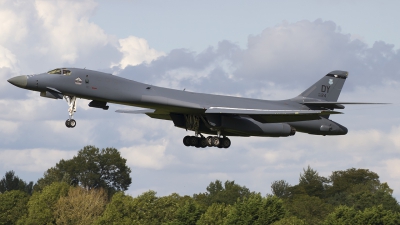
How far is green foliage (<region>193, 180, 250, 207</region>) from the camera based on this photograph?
122819 mm

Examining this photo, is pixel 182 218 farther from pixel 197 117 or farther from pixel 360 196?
pixel 197 117

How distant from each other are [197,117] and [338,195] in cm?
7656

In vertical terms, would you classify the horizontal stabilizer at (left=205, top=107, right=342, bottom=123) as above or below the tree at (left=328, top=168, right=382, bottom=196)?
below

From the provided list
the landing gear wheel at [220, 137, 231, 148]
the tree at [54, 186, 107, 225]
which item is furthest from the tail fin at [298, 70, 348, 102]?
the tree at [54, 186, 107, 225]

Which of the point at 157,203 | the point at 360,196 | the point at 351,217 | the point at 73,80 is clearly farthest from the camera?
the point at 360,196

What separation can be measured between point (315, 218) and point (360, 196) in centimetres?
1054

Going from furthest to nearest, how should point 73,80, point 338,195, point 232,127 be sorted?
point 338,195
point 232,127
point 73,80

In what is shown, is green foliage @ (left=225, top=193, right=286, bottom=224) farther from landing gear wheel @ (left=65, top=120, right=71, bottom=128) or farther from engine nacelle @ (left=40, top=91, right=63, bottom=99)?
landing gear wheel @ (left=65, top=120, right=71, bottom=128)

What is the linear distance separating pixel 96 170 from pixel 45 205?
27149mm

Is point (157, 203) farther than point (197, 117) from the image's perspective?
Yes

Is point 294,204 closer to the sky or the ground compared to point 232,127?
closer to the sky

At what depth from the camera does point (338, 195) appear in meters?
125

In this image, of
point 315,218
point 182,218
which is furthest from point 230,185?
point 182,218

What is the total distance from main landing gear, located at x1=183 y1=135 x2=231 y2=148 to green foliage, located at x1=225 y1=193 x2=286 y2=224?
35097 millimetres
